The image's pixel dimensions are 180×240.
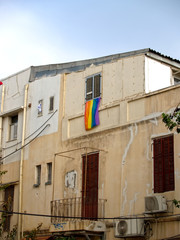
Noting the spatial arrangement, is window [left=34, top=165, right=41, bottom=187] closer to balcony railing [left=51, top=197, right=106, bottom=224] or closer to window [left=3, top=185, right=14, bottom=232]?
→ window [left=3, top=185, right=14, bottom=232]

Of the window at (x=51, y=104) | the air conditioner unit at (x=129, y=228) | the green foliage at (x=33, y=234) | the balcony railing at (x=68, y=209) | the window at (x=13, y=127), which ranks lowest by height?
the green foliage at (x=33, y=234)

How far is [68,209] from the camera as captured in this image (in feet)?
67.4

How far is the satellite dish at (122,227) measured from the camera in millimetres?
17984

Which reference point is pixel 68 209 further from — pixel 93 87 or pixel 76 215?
Result: pixel 93 87

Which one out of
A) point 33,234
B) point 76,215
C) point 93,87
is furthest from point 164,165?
point 33,234

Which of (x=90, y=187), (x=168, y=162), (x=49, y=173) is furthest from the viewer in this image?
(x=49, y=173)

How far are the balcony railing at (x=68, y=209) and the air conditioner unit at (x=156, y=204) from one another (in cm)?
257

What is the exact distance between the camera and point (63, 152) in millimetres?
21672

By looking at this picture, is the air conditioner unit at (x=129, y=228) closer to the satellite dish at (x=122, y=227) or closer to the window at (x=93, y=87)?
the satellite dish at (x=122, y=227)

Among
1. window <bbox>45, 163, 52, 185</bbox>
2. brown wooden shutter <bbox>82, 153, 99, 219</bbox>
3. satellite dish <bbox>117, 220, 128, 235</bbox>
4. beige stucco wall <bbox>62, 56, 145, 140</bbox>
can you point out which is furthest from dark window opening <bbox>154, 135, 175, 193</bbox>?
window <bbox>45, 163, 52, 185</bbox>

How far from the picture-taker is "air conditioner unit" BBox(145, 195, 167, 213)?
1714cm

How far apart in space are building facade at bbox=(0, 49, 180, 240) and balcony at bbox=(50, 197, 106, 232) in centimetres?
4

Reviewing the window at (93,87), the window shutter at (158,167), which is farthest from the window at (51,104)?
the window shutter at (158,167)

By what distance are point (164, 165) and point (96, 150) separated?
11.1 feet
